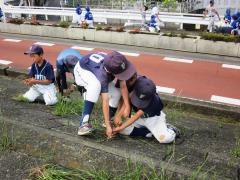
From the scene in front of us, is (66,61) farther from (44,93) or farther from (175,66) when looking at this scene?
(175,66)

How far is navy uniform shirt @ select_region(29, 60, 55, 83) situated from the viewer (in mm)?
7648

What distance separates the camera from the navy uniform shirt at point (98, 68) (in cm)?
528

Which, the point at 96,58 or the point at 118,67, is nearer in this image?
the point at 118,67

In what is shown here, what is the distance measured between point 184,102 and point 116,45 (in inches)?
352

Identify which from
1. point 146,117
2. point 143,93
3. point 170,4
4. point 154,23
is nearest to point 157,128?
point 146,117

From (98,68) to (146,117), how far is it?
1.02m

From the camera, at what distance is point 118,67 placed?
5.00 m

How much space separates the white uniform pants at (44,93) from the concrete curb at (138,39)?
873 centimetres

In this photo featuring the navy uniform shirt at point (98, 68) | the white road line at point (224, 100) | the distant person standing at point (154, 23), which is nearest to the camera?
the navy uniform shirt at point (98, 68)

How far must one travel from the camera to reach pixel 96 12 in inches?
894

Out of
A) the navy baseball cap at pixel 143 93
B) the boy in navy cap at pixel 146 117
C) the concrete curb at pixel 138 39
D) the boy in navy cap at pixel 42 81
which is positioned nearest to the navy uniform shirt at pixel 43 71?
the boy in navy cap at pixel 42 81

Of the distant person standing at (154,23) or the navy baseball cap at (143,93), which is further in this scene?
the distant person standing at (154,23)

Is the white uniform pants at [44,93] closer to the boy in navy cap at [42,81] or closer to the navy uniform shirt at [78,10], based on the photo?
the boy in navy cap at [42,81]

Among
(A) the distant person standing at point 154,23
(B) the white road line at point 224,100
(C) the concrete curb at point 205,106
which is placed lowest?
(B) the white road line at point 224,100
